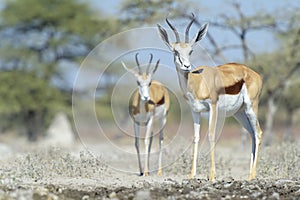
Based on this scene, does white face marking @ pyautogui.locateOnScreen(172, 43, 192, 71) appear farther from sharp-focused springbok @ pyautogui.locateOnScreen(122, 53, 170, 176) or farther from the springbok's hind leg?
sharp-focused springbok @ pyautogui.locateOnScreen(122, 53, 170, 176)

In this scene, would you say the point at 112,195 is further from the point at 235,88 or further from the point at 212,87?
the point at 235,88

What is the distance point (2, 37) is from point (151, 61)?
2859 cm

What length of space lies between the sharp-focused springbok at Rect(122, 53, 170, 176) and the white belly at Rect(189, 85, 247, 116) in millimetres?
1908

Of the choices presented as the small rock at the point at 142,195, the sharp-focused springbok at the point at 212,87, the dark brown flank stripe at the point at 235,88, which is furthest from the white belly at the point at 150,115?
the small rock at the point at 142,195

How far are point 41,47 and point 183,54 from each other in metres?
30.1

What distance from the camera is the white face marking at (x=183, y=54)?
11.7m

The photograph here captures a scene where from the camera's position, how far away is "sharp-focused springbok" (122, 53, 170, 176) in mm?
14000

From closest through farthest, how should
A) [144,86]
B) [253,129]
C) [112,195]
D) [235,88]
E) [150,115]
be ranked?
[112,195], [235,88], [253,129], [144,86], [150,115]

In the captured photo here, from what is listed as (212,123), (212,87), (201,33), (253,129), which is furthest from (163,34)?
(253,129)

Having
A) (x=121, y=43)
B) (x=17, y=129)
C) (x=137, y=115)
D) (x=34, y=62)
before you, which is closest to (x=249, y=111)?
(x=137, y=115)

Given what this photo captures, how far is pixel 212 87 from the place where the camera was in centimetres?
1209

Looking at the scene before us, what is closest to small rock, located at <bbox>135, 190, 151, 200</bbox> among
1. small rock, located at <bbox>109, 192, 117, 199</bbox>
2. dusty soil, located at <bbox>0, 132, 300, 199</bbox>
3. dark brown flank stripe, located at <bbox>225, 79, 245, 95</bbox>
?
dusty soil, located at <bbox>0, 132, 300, 199</bbox>

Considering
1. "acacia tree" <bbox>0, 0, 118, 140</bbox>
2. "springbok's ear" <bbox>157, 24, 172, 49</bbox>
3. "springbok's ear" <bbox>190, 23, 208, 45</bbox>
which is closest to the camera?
"springbok's ear" <bbox>190, 23, 208, 45</bbox>

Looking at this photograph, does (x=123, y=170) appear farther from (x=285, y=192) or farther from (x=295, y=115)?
(x=295, y=115)
